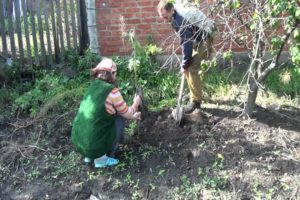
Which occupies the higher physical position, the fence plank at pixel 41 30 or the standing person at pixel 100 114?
the fence plank at pixel 41 30

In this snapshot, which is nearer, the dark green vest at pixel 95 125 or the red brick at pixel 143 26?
the dark green vest at pixel 95 125

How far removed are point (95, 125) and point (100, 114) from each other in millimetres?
128

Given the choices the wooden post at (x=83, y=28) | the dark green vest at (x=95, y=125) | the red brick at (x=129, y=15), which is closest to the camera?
the dark green vest at (x=95, y=125)

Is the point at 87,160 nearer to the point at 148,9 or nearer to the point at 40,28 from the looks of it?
the point at 148,9

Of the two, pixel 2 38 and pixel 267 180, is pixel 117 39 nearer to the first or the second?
pixel 2 38

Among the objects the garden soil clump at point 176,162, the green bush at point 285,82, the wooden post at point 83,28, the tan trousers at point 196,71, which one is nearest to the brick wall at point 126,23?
the wooden post at point 83,28

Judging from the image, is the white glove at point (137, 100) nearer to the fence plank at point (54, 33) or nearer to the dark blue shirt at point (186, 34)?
the dark blue shirt at point (186, 34)

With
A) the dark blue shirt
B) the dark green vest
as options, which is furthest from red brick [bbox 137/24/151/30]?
the dark green vest

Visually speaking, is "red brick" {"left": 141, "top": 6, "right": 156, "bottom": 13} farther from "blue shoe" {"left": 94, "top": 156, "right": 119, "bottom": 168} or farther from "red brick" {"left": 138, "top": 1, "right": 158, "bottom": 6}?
"blue shoe" {"left": 94, "top": 156, "right": 119, "bottom": 168}

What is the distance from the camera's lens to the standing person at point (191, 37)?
18.1 feet

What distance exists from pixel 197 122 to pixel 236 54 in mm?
1955

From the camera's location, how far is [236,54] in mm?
7406

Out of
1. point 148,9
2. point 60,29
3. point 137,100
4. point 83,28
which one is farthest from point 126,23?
point 137,100

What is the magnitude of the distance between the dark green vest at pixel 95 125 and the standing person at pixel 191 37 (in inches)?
41.4
